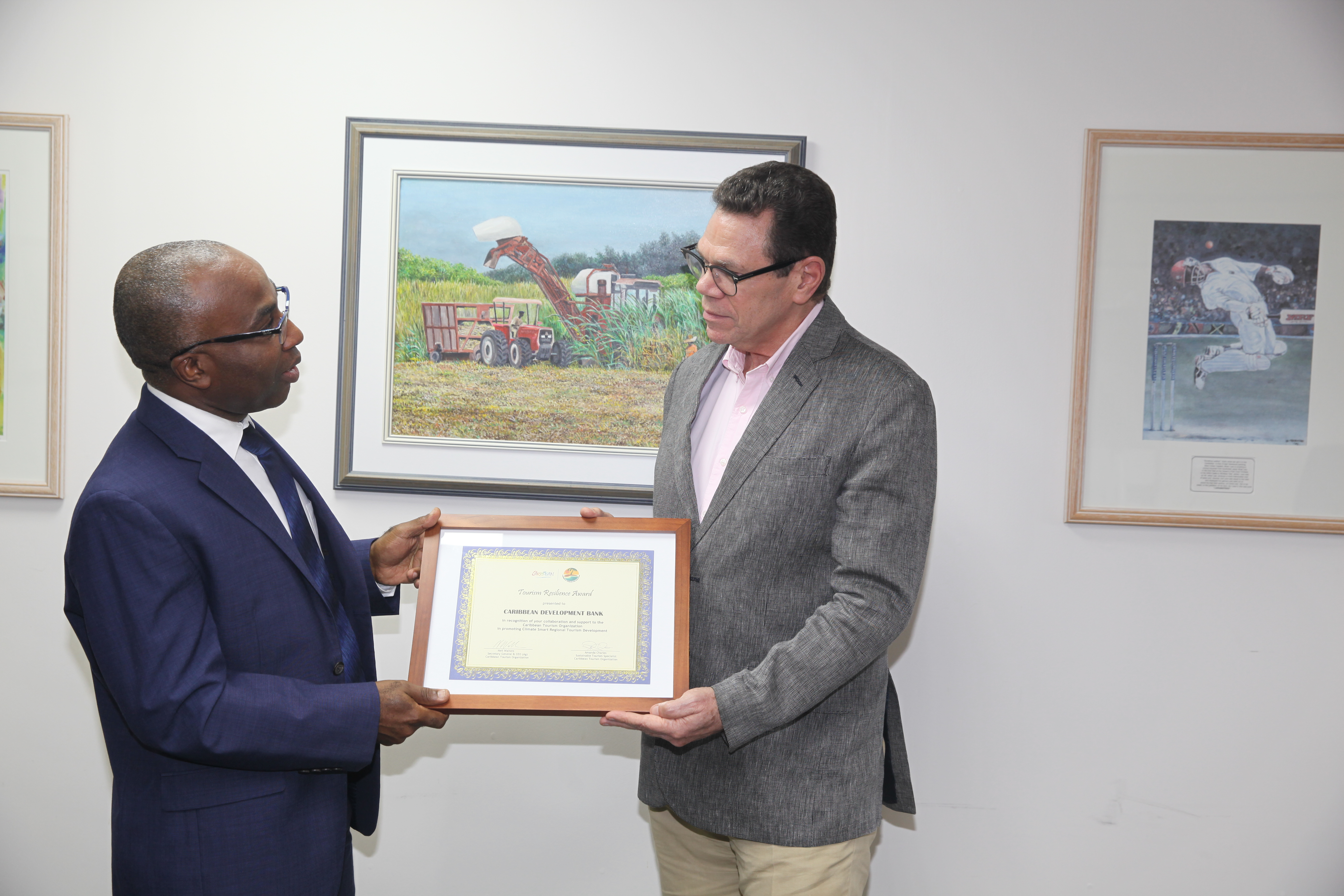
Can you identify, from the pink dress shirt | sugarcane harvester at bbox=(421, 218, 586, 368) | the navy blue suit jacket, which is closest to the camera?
the navy blue suit jacket

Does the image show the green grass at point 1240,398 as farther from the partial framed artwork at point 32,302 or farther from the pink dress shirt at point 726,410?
the partial framed artwork at point 32,302

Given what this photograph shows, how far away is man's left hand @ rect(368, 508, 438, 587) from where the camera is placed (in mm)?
1955

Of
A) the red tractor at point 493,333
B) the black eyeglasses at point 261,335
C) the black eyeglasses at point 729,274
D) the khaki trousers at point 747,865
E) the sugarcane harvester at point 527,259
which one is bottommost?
the khaki trousers at point 747,865

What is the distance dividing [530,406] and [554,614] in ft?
2.96

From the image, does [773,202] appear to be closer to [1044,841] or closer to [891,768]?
[891,768]

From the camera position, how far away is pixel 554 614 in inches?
69.7

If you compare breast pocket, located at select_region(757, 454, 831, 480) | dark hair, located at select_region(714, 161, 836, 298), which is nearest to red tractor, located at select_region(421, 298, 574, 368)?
dark hair, located at select_region(714, 161, 836, 298)

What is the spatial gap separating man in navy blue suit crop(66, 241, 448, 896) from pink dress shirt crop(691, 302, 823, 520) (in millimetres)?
729

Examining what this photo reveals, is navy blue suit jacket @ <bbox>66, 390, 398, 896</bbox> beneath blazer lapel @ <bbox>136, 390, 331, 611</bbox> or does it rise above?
beneath

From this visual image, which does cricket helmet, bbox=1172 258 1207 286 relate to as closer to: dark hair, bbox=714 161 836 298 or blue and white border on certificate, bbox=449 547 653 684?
dark hair, bbox=714 161 836 298

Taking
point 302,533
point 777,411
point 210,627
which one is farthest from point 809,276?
point 210,627

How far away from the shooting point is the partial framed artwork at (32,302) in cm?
250

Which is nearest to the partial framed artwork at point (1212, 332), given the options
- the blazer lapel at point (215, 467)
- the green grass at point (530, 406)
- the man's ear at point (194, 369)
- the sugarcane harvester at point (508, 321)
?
the green grass at point (530, 406)

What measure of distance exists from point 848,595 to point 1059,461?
1184 millimetres
